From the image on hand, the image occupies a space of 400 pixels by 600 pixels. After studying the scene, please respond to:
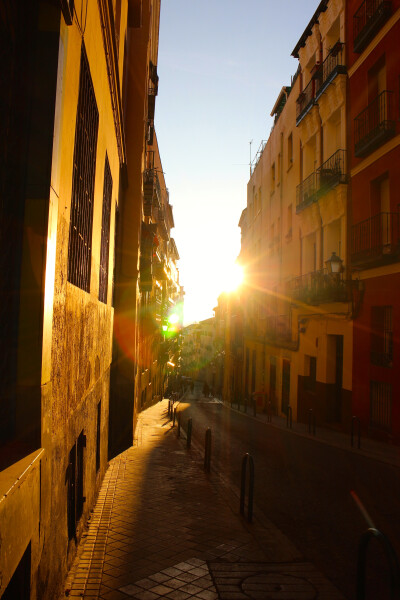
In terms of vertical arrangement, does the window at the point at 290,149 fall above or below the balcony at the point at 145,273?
above

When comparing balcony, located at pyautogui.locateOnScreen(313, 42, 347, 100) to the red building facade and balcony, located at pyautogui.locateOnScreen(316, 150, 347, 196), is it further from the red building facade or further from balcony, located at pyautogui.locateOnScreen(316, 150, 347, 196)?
balcony, located at pyautogui.locateOnScreen(316, 150, 347, 196)

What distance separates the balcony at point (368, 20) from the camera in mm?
14594

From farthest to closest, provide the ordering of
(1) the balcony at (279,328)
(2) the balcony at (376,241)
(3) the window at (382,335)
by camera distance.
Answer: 1. (1) the balcony at (279,328)
2. (3) the window at (382,335)
3. (2) the balcony at (376,241)

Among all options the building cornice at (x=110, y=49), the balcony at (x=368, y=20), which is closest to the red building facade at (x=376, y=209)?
the balcony at (x=368, y=20)

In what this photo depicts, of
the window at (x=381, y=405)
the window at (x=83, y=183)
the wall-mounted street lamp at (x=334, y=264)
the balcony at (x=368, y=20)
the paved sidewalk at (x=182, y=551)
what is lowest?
the paved sidewalk at (x=182, y=551)

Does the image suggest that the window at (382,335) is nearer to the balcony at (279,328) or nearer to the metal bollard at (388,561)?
the balcony at (279,328)

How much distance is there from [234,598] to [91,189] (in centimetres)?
437

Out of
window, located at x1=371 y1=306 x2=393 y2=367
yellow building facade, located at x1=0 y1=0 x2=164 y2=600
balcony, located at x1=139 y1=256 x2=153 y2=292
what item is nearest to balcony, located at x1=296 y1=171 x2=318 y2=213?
window, located at x1=371 y1=306 x2=393 y2=367

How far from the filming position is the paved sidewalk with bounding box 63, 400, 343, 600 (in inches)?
194

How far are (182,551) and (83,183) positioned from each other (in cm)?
419

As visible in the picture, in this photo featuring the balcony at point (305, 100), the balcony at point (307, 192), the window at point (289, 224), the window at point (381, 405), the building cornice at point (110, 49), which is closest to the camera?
the building cornice at point (110, 49)

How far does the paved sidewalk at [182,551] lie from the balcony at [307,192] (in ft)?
45.9

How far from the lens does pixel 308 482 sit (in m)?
9.85

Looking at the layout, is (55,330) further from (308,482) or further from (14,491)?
(308,482)
